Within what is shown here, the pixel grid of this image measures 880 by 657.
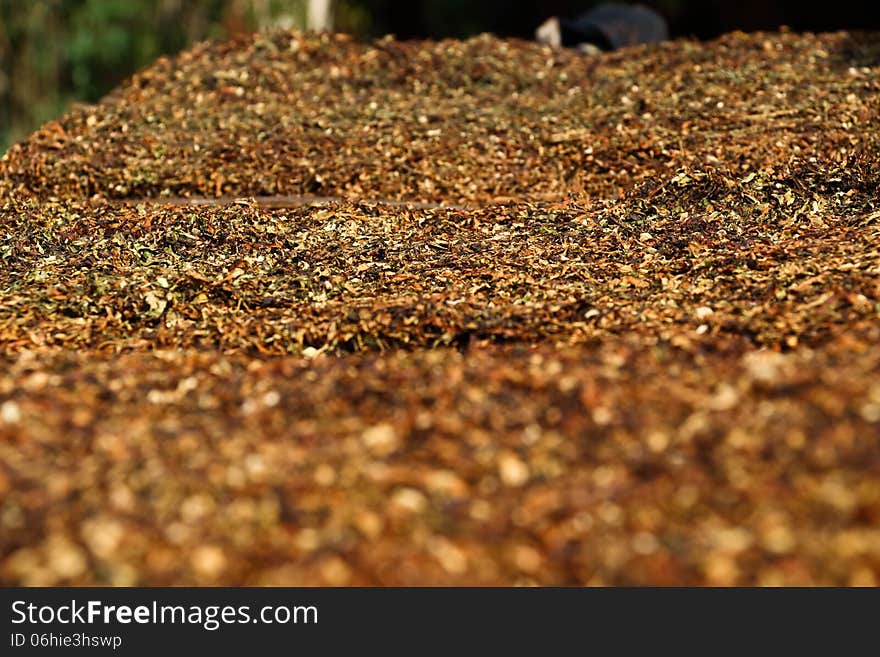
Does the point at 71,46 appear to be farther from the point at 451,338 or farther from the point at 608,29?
the point at 451,338

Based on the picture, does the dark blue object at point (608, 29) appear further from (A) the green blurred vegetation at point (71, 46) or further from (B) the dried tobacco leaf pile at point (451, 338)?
(A) the green blurred vegetation at point (71, 46)

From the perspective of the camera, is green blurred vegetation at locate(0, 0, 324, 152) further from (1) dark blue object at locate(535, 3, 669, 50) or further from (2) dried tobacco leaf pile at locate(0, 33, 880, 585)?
(1) dark blue object at locate(535, 3, 669, 50)

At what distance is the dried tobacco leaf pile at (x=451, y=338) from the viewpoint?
2213mm

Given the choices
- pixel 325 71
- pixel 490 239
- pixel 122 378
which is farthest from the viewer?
pixel 325 71

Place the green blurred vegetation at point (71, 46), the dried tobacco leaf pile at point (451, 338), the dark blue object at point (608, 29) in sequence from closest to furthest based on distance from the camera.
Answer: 1. the dried tobacco leaf pile at point (451, 338)
2. the green blurred vegetation at point (71, 46)
3. the dark blue object at point (608, 29)

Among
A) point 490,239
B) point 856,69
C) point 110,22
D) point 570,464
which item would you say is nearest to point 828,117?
point 856,69

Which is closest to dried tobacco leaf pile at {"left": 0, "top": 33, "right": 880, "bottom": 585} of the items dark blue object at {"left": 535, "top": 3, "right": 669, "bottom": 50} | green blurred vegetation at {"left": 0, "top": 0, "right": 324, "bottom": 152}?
dark blue object at {"left": 535, "top": 3, "right": 669, "bottom": 50}

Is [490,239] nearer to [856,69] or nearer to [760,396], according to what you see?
[760,396]

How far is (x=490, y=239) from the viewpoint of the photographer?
470 cm

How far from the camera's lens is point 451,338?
360 cm

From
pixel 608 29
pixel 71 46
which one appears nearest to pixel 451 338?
pixel 608 29

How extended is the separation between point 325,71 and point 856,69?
13.0 ft

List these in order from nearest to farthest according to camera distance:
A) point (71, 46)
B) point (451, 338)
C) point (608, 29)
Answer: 1. point (451, 338)
2. point (71, 46)
3. point (608, 29)

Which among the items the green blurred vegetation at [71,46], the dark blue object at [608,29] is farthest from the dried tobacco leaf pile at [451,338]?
the green blurred vegetation at [71,46]
